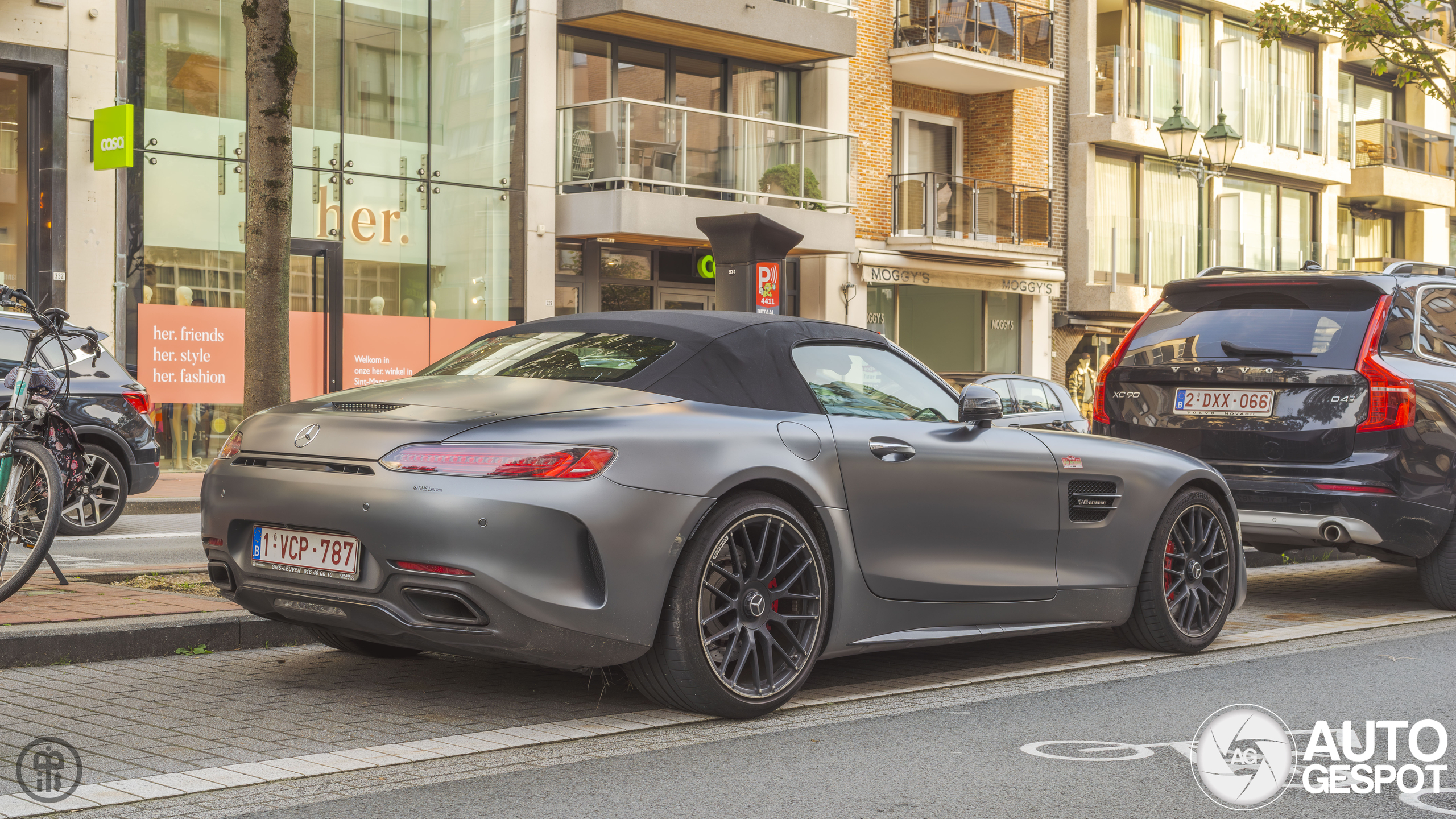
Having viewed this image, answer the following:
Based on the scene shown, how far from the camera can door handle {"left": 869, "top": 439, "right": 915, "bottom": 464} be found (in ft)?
19.0

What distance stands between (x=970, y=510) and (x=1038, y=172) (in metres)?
26.0

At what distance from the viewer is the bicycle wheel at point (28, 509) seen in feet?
21.5

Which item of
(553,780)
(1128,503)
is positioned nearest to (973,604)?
(1128,503)

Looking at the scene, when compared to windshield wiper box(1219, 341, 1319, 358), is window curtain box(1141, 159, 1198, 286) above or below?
above

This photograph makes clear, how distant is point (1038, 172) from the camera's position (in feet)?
102

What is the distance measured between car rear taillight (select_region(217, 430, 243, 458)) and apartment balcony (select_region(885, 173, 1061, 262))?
2284 cm

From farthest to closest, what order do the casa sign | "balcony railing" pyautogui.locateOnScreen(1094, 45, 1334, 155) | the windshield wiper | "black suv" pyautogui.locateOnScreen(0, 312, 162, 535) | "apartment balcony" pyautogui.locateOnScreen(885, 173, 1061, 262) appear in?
"balcony railing" pyautogui.locateOnScreen(1094, 45, 1334, 155), "apartment balcony" pyautogui.locateOnScreen(885, 173, 1061, 262), the casa sign, "black suv" pyautogui.locateOnScreen(0, 312, 162, 535), the windshield wiper

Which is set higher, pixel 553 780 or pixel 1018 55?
pixel 1018 55

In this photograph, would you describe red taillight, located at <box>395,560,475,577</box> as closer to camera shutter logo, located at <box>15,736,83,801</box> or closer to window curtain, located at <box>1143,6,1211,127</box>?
camera shutter logo, located at <box>15,736,83,801</box>

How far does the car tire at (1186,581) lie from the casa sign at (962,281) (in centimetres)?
2013

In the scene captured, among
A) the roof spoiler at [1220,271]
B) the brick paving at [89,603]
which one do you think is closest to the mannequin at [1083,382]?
the roof spoiler at [1220,271]

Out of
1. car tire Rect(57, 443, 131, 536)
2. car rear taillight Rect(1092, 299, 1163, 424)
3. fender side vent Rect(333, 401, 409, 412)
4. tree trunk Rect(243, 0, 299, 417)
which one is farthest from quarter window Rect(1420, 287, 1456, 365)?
car tire Rect(57, 443, 131, 536)

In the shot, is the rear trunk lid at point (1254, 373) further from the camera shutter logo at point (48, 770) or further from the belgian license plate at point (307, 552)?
the camera shutter logo at point (48, 770)

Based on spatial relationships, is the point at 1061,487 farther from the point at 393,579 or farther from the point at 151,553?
the point at 151,553
